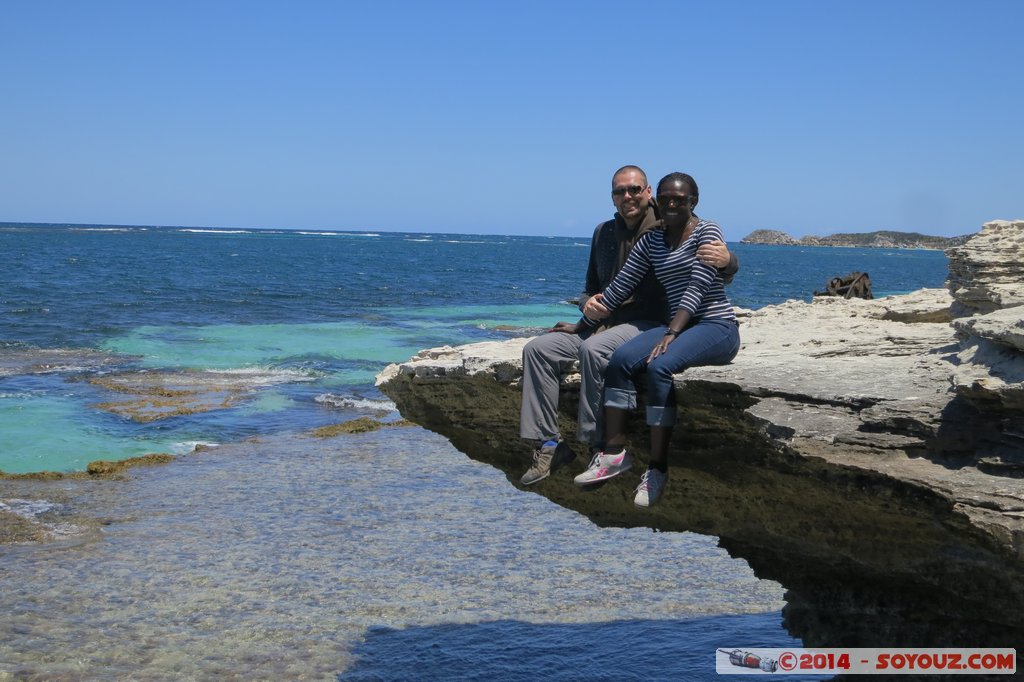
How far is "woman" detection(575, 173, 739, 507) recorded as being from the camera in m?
6.70

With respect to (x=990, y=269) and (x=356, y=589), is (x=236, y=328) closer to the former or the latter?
(x=356, y=589)

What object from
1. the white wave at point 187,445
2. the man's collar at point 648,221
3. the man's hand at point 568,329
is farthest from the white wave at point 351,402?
the man's collar at point 648,221

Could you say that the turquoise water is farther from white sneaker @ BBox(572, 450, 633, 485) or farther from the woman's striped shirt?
the woman's striped shirt

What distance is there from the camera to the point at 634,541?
1445 cm

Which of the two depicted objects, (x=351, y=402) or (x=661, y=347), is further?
(x=351, y=402)

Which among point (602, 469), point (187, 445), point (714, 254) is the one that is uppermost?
point (714, 254)

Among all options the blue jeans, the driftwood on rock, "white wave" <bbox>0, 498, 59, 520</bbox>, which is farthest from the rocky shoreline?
the driftwood on rock

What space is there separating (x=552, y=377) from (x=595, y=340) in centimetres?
51

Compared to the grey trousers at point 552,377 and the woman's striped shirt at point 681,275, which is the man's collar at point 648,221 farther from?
the grey trousers at point 552,377

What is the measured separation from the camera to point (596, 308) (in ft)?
23.7

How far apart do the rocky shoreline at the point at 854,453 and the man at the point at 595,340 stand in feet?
0.82

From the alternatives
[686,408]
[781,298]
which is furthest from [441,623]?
[781,298]

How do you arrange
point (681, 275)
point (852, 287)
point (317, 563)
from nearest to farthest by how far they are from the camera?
1. point (681, 275)
2. point (317, 563)
3. point (852, 287)

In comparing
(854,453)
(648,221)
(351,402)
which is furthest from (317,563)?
(351,402)
